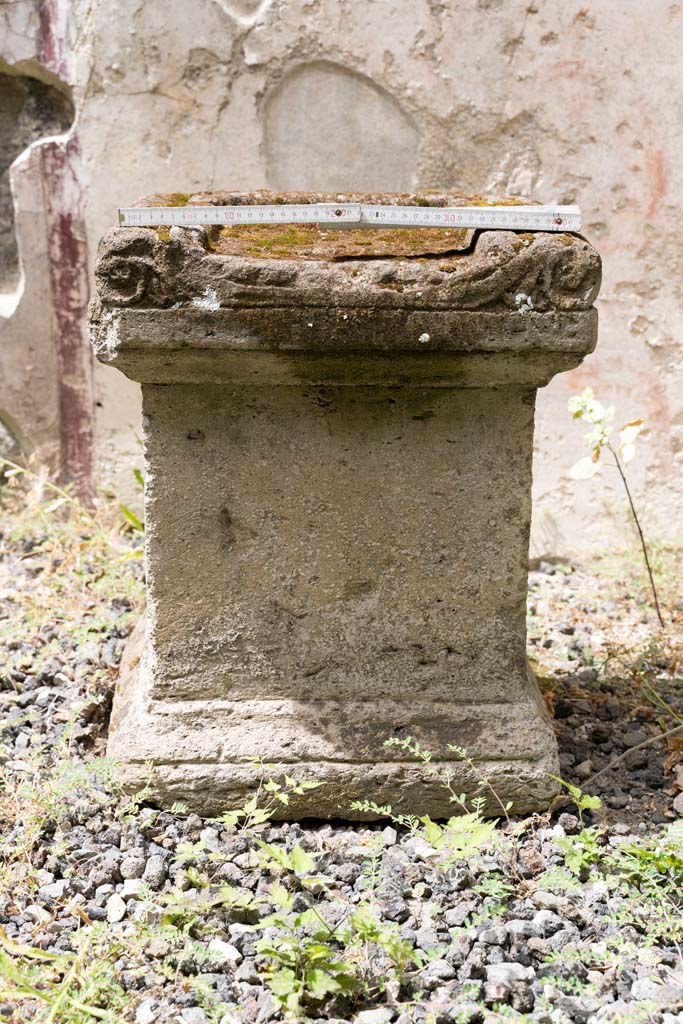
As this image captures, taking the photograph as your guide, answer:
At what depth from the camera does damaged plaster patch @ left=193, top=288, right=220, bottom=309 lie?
191cm

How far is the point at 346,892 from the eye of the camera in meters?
2.04

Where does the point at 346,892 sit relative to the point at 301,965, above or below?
below

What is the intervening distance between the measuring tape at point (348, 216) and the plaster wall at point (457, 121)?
1481 millimetres

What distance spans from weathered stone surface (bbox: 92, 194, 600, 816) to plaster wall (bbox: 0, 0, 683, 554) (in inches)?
58.9

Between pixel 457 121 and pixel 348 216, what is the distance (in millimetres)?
1578

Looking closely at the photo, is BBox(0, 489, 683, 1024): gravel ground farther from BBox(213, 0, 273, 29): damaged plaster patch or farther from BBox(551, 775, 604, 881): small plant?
BBox(213, 0, 273, 29): damaged plaster patch

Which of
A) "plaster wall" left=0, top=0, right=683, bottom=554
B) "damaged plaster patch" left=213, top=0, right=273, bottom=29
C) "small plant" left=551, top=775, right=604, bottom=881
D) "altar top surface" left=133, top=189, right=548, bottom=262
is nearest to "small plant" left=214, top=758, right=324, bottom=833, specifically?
"small plant" left=551, top=775, right=604, bottom=881

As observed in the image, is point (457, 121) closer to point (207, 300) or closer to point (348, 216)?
point (348, 216)

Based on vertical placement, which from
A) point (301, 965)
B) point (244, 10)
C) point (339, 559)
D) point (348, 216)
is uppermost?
point (244, 10)

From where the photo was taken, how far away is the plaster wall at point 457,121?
3395mm

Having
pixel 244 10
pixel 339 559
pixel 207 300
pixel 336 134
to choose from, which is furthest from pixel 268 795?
pixel 244 10

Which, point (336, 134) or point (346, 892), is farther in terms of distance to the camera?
point (336, 134)

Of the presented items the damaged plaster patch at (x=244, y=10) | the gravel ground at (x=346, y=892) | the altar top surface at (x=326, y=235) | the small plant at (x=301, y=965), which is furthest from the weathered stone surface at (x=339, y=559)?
the damaged plaster patch at (x=244, y=10)

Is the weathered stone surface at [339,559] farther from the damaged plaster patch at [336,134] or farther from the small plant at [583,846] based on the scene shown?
the damaged plaster patch at [336,134]
